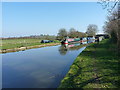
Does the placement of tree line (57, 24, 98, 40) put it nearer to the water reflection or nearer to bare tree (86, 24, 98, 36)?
bare tree (86, 24, 98, 36)

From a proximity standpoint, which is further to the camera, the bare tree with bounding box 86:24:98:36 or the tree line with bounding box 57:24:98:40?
the bare tree with bounding box 86:24:98:36

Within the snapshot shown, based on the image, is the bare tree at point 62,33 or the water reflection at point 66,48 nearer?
the water reflection at point 66,48

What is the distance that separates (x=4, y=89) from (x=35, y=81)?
1810 mm

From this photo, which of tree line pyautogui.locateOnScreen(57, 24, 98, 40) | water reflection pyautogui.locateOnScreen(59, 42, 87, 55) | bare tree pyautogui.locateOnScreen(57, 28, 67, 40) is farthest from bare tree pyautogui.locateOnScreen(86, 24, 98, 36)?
water reflection pyautogui.locateOnScreen(59, 42, 87, 55)

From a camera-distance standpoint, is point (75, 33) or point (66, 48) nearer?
point (66, 48)

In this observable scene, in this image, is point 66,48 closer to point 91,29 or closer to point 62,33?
Result: point 62,33

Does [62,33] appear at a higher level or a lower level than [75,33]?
lower

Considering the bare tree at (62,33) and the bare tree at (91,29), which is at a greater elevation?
A: the bare tree at (91,29)

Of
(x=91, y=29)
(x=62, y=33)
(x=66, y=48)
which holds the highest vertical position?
(x=91, y=29)

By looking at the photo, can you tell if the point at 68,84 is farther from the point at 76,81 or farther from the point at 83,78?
the point at 83,78

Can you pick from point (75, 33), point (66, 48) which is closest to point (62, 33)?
point (75, 33)

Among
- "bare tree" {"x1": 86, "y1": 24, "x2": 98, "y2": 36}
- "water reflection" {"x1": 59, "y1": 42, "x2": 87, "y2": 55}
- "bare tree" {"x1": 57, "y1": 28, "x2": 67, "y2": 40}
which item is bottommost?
"water reflection" {"x1": 59, "y1": 42, "x2": 87, "y2": 55}

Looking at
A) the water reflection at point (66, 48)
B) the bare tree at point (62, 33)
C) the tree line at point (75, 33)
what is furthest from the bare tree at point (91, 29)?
the water reflection at point (66, 48)

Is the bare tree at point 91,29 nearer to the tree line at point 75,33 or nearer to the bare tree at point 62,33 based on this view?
the tree line at point 75,33
